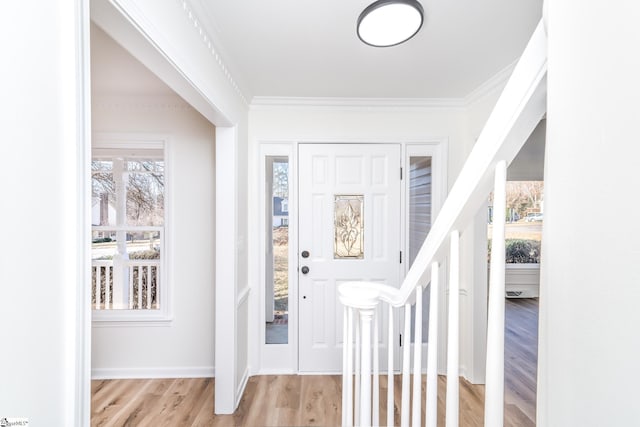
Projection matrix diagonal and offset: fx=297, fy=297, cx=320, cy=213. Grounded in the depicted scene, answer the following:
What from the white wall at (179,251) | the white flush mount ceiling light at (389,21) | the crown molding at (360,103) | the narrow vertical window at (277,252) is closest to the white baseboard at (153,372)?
the white wall at (179,251)

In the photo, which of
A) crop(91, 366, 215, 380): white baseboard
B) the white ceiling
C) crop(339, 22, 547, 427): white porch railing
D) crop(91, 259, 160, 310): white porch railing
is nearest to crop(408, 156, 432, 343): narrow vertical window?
the white ceiling

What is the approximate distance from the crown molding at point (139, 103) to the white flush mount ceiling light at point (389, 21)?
1.73 m

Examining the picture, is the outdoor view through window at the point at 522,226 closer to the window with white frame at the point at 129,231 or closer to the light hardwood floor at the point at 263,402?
the light hardwood floor at the point at 263,402

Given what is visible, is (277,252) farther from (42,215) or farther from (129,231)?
(42,215)

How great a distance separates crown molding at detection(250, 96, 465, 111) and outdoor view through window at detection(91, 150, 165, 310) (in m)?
1.06

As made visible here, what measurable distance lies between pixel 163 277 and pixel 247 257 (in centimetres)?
74

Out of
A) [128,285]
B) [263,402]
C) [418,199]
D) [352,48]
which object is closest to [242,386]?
[263,402]

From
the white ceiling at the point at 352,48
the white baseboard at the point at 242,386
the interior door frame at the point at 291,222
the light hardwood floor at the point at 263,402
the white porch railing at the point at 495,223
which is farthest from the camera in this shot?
the interior door frame at the point at 291,222

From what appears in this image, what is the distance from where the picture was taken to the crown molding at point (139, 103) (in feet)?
8.23

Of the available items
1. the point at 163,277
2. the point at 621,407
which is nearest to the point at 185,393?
the point at 163,277

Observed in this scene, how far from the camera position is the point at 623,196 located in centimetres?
28

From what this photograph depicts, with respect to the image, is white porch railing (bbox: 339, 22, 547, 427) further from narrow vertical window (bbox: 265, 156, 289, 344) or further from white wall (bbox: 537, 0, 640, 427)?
narrow vertical window (bbox: 265, 156, 289, 344)

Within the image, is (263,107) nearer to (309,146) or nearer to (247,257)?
(309,146)

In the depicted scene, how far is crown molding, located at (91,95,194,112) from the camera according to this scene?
2510 mm
